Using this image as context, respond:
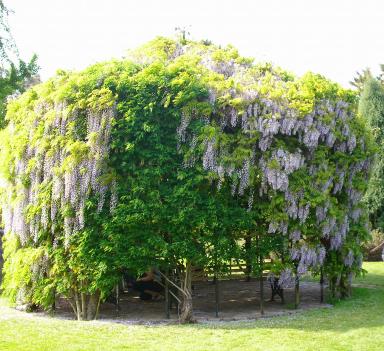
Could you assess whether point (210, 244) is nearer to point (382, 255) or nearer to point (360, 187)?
point (360, 187)

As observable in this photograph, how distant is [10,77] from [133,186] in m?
14.4

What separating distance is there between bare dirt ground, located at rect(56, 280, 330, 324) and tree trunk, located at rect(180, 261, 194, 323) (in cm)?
30

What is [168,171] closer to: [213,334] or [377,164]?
[213,334]

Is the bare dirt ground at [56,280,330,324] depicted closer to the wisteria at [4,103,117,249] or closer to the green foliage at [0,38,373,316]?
the green foliage at [0,38,373,316]

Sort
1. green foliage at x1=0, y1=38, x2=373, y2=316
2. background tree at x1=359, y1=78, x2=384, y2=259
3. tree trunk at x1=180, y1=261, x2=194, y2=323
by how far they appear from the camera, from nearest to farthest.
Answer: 1. green foliage at x1=0, y1=38, x2=373, y2=316
2. tree trunk at x1=180, y1=261, x2=194, y2=323
3. background tree at x1=359, y1=78, x2=384, y2=259

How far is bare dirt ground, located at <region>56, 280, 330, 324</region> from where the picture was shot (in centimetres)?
1196

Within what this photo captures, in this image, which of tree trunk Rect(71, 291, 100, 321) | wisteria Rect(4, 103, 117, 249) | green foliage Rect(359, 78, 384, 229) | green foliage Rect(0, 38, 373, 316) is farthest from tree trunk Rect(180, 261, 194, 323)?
green foliage Rect(359, 78, 384, 229)

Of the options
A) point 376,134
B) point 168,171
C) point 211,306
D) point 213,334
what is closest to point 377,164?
point 376,134

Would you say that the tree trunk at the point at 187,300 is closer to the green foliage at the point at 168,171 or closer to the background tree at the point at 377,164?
the green foliage at the point at 168,171

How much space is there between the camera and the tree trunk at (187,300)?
11.4 metres

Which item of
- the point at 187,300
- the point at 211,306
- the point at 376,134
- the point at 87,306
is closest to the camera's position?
the point at 187,300

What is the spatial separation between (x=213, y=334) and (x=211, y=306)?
3539 mm

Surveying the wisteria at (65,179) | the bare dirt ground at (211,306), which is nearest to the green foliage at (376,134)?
the bare dirt ground at (211,306)

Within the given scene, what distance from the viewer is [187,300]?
1148cm
